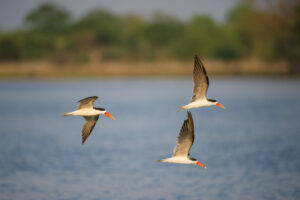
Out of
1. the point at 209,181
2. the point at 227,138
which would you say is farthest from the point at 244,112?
the point at 209,181

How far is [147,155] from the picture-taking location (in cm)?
2106

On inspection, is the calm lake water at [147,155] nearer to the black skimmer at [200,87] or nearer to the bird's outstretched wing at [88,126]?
the bird's outstretched wing at [88,126]

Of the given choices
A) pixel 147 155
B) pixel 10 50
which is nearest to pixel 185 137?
pixel 147 155

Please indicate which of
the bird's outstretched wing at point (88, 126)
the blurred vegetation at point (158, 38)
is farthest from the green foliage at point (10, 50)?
the bird's outstretched wing at point (88, 126)

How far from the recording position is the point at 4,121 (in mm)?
33344

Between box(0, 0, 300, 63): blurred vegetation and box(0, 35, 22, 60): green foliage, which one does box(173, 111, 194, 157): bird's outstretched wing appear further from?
box(0, 35, 22, 60): green foliage

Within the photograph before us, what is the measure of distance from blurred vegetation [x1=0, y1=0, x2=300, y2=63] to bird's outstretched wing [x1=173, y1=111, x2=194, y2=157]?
2157 inches

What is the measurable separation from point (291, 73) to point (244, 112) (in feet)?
96.1

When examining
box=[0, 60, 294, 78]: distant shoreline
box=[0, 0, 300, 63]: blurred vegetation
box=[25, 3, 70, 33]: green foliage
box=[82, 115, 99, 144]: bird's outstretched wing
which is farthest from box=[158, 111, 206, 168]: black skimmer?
box=[25, 3, 70, 33]: green foliage

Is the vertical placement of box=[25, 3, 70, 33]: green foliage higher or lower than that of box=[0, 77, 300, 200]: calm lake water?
higher

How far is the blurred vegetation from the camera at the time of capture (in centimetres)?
6619

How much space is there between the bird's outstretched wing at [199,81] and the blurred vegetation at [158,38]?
54.1 m

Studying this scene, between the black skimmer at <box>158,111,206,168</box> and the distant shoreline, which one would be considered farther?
the distant shoreline

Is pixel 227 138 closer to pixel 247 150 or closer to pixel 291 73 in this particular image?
pixel 247 150
